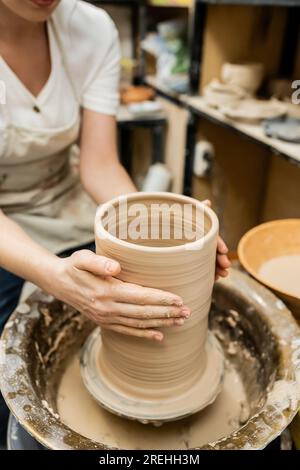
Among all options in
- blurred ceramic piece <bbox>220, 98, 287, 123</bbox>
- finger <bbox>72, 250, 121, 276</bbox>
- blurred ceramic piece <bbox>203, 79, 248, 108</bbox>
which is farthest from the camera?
blurred ceramic piece <bbox>203, 79, 248, 108</bbox>

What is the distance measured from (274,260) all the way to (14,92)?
0.73 meters

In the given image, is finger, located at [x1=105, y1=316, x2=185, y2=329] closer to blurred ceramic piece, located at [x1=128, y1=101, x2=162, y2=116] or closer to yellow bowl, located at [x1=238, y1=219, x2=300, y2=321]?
yellow bowl, located at [x1=238, y1=219, x2=300, y2=321]

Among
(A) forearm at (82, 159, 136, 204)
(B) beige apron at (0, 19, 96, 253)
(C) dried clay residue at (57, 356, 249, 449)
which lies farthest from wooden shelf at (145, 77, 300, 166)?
(C) dried clay residue at (57, 356, 249, 449)

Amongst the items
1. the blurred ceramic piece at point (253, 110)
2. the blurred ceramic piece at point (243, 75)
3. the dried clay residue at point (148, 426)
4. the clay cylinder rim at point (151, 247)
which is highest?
the blurred ceramic piece at point (243, 75)

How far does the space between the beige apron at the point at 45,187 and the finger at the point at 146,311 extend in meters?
0.56

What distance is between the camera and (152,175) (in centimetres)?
216

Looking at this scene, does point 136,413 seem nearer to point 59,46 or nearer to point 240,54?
point 59,46

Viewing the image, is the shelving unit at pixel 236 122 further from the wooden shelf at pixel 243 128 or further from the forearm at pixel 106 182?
the forearm at pixel 106 182

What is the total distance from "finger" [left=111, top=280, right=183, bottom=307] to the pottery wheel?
23 centimetres

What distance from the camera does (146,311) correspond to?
0.66m

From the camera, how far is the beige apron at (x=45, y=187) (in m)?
1.05

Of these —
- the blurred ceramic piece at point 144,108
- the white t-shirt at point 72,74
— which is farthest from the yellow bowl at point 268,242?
the blurred ceramic piece at point 144,108

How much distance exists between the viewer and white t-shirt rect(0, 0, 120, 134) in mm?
1032

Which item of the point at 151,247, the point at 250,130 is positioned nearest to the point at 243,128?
the point at 250,130
